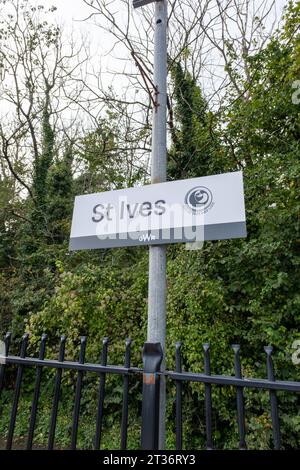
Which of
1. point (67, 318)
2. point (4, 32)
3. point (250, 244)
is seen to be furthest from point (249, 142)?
→ point (4, 32)

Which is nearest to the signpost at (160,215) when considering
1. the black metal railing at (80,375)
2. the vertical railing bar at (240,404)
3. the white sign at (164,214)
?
the white sign at (164,214)

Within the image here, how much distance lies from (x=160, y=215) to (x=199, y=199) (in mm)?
210

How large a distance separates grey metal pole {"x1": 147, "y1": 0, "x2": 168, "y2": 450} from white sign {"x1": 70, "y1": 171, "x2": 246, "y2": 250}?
0.41ft

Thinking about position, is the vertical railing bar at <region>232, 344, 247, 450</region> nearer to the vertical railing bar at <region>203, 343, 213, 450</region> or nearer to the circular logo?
the vertical railing bar at <region>203, 343, 213, 450</region>

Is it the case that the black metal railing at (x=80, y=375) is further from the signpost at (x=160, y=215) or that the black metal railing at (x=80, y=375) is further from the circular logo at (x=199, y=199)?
the circular logo at (x=199, y=199)

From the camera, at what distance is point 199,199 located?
1.36 m

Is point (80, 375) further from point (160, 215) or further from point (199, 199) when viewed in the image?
point (199, 199)

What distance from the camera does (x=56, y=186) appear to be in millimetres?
6824

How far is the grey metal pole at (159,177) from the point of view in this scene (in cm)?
133

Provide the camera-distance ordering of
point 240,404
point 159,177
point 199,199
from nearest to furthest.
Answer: point 240,404
point 199,199
point 159,177

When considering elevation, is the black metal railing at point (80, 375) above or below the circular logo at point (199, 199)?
below

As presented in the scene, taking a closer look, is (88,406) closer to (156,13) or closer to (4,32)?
(156,13)

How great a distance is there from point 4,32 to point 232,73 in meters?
6.50

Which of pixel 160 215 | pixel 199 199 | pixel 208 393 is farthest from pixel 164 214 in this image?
pixel 208 393
